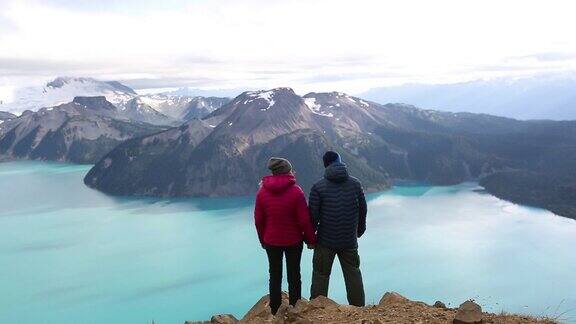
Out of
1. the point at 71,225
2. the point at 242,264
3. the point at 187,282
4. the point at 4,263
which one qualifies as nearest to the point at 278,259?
the point at 187,282

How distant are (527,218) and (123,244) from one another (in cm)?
13976

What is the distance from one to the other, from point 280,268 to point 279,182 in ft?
9.01

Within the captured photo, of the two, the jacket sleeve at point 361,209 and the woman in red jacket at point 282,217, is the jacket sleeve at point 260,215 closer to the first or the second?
the woman in red jacket at point 282,217

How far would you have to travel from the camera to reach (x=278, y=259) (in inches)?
565

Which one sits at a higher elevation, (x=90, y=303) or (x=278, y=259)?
(x=278, y=259)

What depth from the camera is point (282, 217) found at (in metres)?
13.8

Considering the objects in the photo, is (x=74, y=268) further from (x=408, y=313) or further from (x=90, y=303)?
(x=408, y=313)

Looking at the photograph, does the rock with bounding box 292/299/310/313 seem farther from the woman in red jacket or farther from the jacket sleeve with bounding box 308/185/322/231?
the jacket sleeve with bounding box 308/185/322/231

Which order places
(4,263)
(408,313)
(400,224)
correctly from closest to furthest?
(408,313) → (4,263) → (400,224)

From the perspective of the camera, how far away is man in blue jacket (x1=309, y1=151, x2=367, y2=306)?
13977 millimetres

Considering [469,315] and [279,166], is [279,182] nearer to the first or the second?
[279,166]

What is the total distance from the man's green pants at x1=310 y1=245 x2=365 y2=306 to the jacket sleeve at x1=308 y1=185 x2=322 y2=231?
0.84m

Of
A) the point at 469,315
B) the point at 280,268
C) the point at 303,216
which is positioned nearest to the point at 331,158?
the point at 303,216

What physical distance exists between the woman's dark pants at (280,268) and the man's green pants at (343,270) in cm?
60
